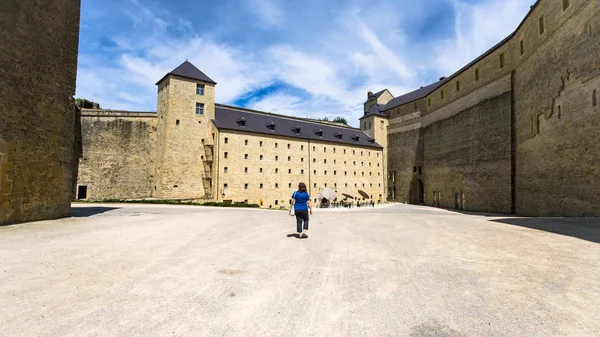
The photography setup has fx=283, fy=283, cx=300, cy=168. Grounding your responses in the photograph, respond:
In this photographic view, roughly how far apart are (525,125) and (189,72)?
113 ft

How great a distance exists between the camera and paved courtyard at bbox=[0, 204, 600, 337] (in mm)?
3305

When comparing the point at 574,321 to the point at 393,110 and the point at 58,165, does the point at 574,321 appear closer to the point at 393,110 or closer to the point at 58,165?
the point at 58,165

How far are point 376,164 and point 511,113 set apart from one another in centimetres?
2591

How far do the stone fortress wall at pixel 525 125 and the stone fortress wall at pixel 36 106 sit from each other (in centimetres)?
2476

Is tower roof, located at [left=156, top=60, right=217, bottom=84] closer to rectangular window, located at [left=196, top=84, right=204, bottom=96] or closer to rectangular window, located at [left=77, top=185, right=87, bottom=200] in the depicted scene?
rectangular window, located at [left=196, top=84, right=204, bottom=96]

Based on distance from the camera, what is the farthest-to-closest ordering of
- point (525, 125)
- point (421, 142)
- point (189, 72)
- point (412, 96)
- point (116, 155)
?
point (412, 96), point (421, 142), point (189, 72), point (116, 155), point (525, 125)

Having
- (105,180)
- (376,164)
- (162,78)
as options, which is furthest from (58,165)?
(376,164)

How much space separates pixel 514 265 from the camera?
5.73 metres

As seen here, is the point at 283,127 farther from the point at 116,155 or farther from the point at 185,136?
the point at 116,155

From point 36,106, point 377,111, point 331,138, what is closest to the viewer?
point 36,106

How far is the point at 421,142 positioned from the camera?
137 ft

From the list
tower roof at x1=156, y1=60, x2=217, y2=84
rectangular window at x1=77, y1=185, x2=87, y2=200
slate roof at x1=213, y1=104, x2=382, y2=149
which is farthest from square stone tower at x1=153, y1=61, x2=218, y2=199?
rectangular window at x1=77, y1=185, x2=87, y2=200

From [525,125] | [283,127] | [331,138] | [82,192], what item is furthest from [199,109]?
[525,125]

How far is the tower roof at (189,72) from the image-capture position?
3381cm
